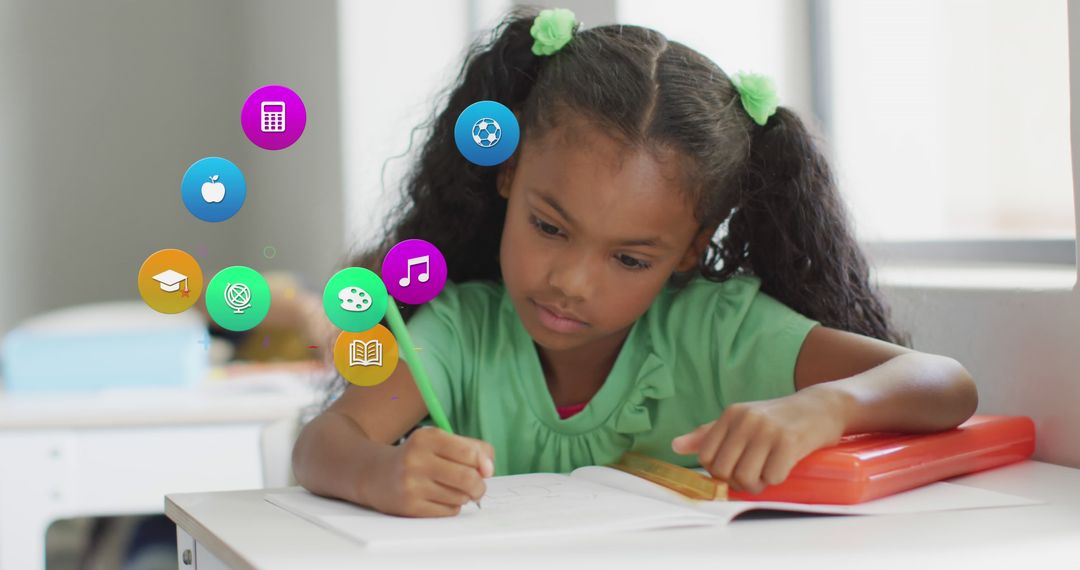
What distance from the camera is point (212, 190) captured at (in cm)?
63

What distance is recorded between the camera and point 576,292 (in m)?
0.89

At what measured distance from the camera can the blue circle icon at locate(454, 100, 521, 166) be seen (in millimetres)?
669

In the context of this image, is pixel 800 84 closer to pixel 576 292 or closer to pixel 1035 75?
pixel 1035 75

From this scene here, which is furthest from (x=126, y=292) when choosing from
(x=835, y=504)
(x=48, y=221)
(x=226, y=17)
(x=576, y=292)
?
(x=835, y=504)

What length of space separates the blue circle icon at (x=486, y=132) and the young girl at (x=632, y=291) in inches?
6.9

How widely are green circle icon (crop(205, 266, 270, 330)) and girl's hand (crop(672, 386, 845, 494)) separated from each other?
0.26 m

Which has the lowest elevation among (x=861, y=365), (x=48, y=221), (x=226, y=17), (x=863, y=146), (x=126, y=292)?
(x=126, y=292)

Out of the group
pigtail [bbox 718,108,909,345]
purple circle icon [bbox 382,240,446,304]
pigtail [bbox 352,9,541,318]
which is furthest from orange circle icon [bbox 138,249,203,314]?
pigtail [bbox 718,108,909,345]

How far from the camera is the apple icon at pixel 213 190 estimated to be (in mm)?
629

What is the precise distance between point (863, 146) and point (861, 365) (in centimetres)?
75

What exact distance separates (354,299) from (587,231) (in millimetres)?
280

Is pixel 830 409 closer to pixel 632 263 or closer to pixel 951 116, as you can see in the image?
pixel 632 263

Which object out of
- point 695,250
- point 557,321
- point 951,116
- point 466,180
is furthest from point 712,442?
point 951,116

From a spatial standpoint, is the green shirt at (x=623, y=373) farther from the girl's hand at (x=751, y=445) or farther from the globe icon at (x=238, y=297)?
the globe icon at (x=238, y=297)
